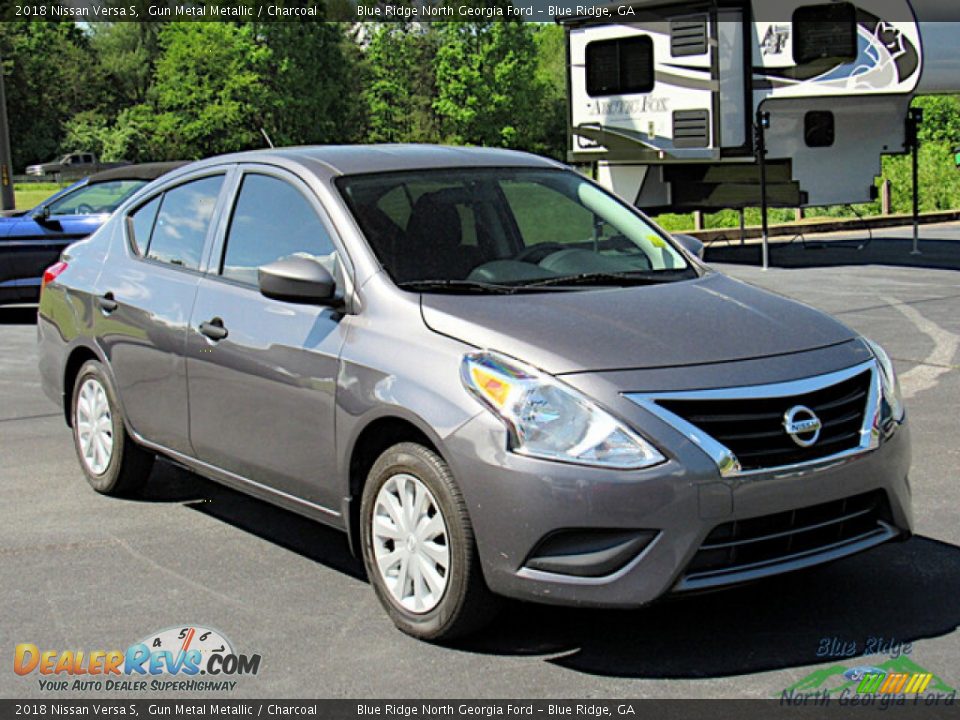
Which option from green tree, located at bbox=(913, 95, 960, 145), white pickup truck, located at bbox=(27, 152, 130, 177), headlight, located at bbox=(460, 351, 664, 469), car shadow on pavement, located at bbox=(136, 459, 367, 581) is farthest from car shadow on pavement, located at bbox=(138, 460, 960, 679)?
white pickup truck, located at bbox=(27, 152, 130, 177)

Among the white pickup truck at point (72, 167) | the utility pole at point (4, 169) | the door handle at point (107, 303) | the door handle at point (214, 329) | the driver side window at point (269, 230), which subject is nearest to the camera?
the driver side window at point (269, 230)

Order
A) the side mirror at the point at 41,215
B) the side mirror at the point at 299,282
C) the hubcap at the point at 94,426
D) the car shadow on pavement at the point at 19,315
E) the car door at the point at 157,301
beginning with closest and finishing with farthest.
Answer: the side mirror at the point at 299,282 < the car door at the point at 157,301 < the hubcap at the point at 94,426 < the side mirror at the point at 41,215 < the car shadow on pavement at the point at 19,315

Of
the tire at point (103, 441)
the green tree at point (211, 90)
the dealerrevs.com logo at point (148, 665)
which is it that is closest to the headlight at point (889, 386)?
the dealerrevs.com logo at point (148, 665)

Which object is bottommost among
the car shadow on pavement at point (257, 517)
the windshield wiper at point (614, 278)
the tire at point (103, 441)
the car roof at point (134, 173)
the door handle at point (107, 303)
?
the car shadow on pavement at point (257, 517)

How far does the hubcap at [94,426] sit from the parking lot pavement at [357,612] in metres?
0.18

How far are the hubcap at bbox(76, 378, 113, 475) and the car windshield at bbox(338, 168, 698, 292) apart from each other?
1.99 meters

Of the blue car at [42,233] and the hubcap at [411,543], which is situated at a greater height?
the blue car at [42,233]

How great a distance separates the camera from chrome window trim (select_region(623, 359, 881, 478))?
161 inches

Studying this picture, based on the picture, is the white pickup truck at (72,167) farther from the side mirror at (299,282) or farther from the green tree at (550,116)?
the side mirror at (299,282)

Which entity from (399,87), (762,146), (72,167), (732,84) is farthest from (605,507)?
(399,87)

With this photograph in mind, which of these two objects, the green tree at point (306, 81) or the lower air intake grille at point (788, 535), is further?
the green tree at point (306, 81)

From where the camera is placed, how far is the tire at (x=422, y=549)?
Answer: 14.1 feet

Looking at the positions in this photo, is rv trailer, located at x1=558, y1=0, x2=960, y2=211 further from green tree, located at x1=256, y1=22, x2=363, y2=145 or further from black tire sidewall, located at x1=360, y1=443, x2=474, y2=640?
green tree, located at x1=256, y1=22, x2=363, y2=145

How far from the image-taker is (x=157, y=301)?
5965mm
